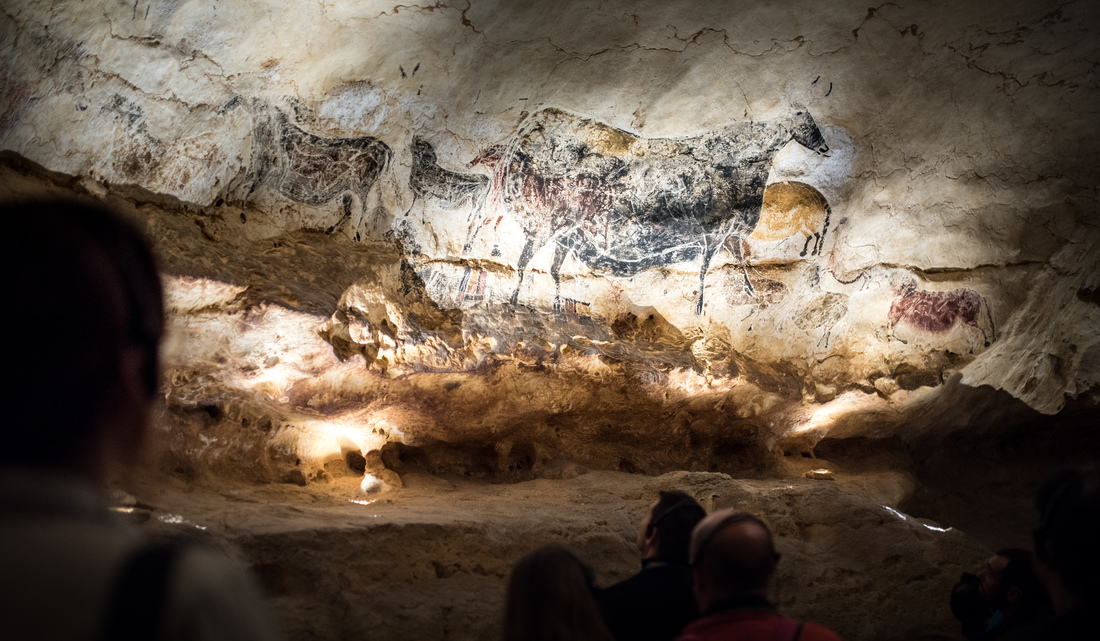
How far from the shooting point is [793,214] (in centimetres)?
483

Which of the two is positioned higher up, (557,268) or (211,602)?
(557,268)

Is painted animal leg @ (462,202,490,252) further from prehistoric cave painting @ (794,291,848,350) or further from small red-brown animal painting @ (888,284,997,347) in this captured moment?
small red-brown animal painting @ (888,284,997,347)

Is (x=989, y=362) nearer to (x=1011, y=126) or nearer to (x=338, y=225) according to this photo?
(x=1011, y=126)

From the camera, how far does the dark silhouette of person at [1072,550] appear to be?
1422mm

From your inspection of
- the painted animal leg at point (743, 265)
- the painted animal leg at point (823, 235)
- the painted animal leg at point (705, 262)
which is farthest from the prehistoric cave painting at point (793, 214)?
the painted animal leg at point (705, 262)

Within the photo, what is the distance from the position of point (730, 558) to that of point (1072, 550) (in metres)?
0.83

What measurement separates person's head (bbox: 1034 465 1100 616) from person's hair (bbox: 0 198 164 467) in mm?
1997

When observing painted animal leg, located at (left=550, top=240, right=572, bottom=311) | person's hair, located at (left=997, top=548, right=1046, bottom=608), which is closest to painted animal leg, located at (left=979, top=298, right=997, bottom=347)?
person's hair, located at (left=997, top=548, right=1046, bottom=608)

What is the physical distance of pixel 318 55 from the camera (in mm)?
3941

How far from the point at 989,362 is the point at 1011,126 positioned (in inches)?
76.0

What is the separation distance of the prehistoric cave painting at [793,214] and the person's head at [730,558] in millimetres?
3447

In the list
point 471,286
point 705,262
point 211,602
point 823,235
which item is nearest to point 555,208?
point 471,286

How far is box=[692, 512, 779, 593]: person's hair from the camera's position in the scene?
178 centimetres

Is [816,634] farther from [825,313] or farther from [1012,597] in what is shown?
[825,313]
